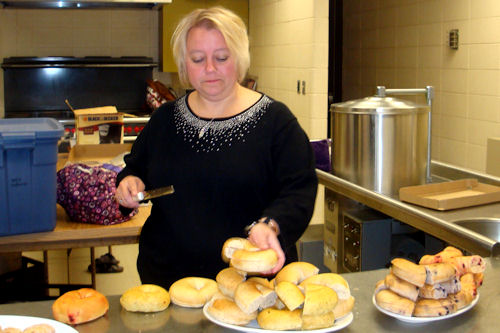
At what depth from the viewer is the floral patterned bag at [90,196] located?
2531 mm

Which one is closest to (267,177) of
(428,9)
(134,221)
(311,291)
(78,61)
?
(311,291)

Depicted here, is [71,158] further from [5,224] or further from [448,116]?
[448,116]

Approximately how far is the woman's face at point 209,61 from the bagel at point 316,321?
2.73ft

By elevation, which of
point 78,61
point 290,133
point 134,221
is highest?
point 78,61

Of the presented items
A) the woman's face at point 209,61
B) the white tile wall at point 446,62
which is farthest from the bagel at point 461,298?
the white tile wall at point 446,62

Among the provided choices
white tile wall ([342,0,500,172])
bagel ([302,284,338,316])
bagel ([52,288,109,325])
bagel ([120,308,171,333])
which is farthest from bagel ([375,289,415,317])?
white tile wall ([342,0,500,172])

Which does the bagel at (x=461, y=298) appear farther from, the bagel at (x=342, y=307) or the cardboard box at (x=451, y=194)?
the cardboard box at (x=451, y=194)

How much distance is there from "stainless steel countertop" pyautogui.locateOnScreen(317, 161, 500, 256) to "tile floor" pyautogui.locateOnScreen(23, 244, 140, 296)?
5.99ft

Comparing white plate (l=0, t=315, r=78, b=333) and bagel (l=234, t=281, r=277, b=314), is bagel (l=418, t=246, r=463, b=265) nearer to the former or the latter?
bagel (l=234, t=281, r=277, b=314)

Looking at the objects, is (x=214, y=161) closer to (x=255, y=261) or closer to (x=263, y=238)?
(x=263, y=238)

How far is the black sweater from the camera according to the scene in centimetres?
180

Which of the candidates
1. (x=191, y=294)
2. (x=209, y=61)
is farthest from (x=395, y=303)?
(x=209, y=61)

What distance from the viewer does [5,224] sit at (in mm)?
2377

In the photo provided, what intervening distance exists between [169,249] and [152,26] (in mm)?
4903
